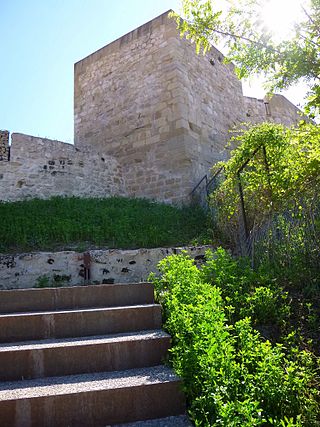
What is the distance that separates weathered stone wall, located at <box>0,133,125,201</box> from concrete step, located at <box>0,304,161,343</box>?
17.1 ft

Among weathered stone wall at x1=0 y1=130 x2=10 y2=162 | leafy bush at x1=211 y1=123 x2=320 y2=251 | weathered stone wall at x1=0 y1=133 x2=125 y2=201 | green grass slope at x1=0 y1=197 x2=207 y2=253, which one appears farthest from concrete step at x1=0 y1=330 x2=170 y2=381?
weathered stone wall at x1=0 y1=130 x2=10 y2=162

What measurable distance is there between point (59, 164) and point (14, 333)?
6.06 meters

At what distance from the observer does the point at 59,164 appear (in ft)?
27.8

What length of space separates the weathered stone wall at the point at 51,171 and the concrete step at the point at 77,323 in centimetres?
521

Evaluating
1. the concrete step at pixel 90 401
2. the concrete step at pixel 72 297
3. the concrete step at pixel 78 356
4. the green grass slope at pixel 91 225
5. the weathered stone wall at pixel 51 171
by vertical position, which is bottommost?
the concrete step at pixel 90 401

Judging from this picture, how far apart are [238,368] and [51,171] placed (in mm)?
7178

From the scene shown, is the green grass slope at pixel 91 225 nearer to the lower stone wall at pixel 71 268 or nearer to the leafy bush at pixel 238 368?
the lower stone wall at pixel 71 268

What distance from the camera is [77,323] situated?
307 centimetres

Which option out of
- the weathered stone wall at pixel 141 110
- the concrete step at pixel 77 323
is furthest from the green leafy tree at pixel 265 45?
the weathered stone wall at pixel 141 110

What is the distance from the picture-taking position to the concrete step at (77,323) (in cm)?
296

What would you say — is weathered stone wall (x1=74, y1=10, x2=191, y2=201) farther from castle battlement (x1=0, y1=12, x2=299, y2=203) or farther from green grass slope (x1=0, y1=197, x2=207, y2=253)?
green grass slope (x1=0, y1=197, x2=207, y2=253)

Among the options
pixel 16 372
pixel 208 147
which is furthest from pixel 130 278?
pixel 208 147

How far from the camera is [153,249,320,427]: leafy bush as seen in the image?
75.4 inches

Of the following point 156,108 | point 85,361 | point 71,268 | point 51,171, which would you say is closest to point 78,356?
point 85,361
